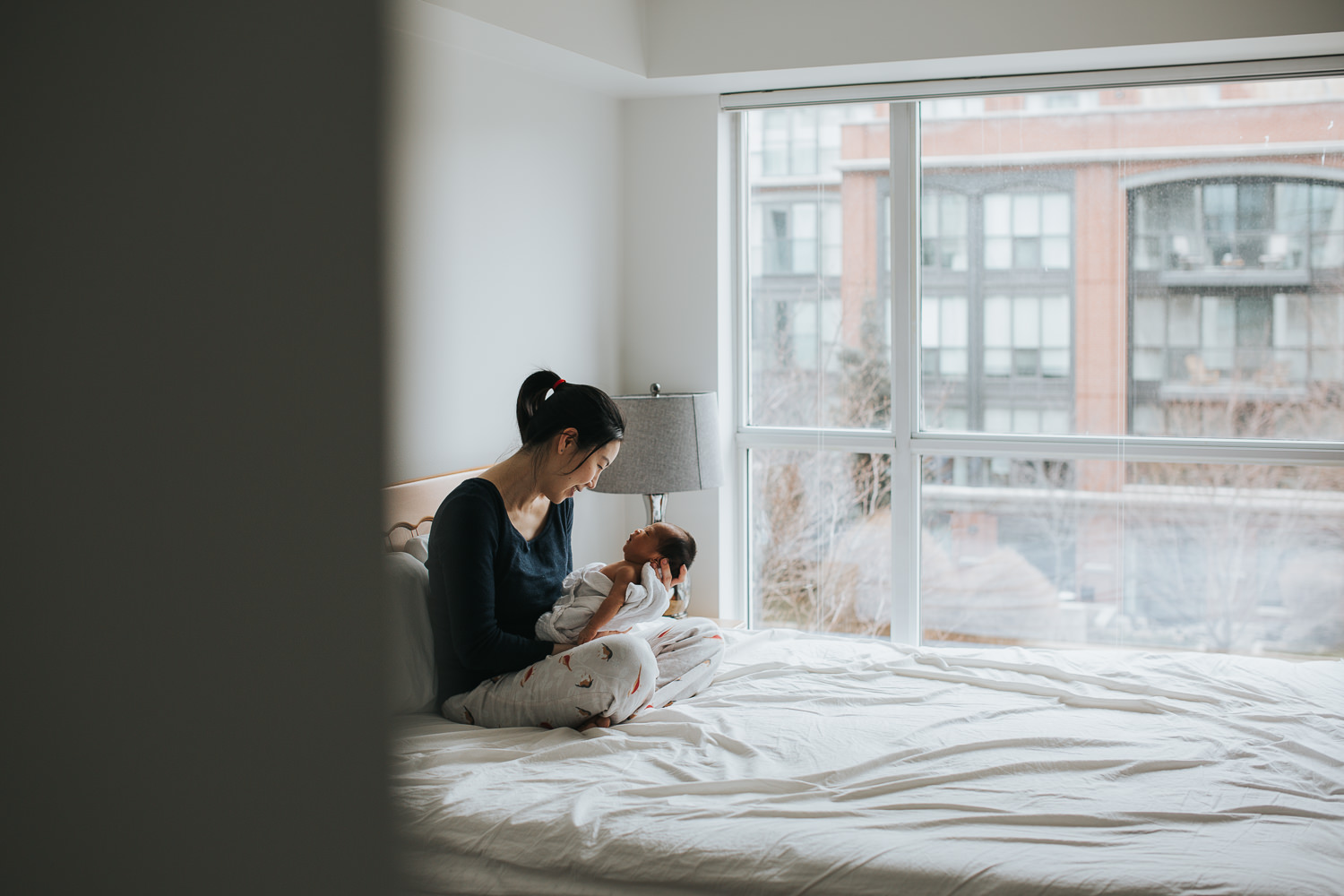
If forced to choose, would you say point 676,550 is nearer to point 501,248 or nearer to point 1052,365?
point 501,248

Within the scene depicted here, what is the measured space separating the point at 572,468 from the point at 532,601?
29 cm

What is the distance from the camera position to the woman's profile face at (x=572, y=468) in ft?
6.59

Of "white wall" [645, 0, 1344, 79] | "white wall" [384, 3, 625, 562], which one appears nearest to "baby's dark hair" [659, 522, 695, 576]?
"white wall" [384, 3, 625, 562]

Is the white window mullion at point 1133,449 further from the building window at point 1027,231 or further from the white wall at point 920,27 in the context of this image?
the white wall at point 920,27

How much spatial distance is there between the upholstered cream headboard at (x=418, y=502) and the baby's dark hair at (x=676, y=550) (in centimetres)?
52

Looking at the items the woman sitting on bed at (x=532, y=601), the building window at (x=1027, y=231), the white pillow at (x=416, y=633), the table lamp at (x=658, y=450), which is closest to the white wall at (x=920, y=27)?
the building window at (x=1027, y=231)

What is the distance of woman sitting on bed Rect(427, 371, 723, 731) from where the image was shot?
182 cm

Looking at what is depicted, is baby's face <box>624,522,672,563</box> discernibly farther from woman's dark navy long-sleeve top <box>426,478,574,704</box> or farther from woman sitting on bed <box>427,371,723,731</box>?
woman's dark navy long-sleeve top <box>426,478,574,704</box>

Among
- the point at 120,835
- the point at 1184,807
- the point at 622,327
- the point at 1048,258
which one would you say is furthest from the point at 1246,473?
the point at 120,835

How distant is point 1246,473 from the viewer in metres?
2.91

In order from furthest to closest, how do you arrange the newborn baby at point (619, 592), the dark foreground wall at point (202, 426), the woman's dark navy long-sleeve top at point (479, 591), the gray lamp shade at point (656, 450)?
the gray lamp shade at point (656, 450) → the newborn baby at point (619, 592) → the woman's dark navy long-sleeve top at point (479, 591) → the dark foreground wall at point (202, 426)

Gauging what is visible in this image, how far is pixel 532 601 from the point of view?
6.53 feet

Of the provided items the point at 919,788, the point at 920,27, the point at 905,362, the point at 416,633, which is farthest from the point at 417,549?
the point at 920,27

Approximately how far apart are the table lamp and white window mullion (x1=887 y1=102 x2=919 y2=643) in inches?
32.5
